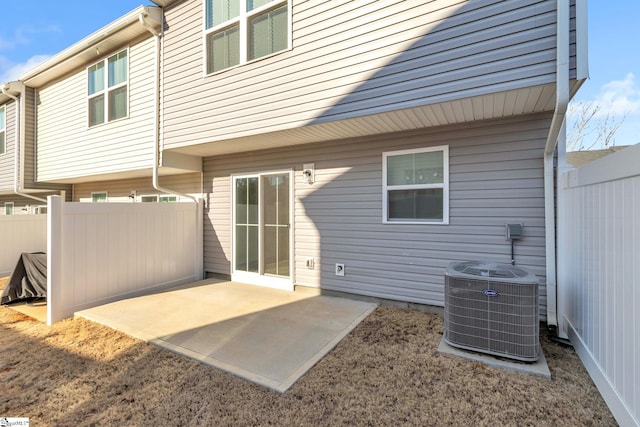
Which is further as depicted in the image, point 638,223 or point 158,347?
point 158,347

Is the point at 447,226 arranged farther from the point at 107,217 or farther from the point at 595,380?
the point at 107,217

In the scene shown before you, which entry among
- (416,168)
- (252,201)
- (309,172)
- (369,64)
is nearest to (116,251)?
(252,201)

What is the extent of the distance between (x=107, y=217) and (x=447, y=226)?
5.14 m

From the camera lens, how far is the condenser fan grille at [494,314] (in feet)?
8.91

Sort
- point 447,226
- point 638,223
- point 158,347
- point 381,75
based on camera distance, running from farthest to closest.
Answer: point 447,226 → point 381,75 → point 158,347 → point 638,223

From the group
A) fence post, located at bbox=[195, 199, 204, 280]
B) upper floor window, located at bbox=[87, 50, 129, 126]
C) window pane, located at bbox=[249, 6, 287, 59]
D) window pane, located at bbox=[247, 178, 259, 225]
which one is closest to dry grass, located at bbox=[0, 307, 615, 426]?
window pane, located at bbox=[247, 178, 259, 225]

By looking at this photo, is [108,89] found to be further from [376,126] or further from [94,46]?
[376,126]

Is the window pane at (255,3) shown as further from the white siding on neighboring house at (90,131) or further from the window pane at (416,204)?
the window pane at (416,204)

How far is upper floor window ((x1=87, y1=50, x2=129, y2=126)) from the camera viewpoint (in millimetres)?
6309

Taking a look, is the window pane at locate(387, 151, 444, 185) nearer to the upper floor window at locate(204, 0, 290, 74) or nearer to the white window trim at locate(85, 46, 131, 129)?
the upper floor window at locate(204, 0, 290, 74)

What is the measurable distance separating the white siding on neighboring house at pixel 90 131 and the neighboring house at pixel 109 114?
0.02 m

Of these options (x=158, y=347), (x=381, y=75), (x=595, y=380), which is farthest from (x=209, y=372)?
(x=381, y=75)

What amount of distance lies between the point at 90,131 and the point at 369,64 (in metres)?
6.81

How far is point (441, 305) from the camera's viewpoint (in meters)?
4.07
